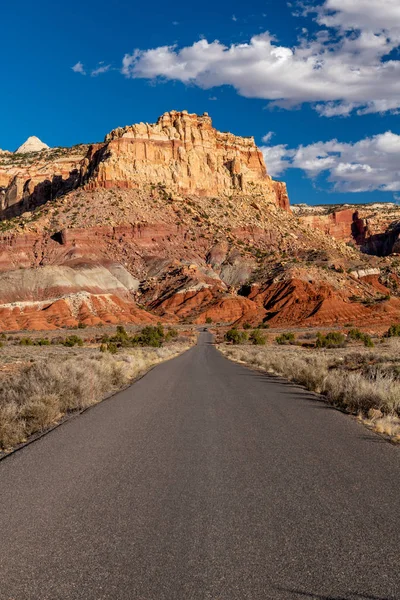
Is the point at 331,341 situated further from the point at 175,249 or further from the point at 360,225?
the point at 360,225

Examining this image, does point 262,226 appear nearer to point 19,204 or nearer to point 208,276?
point 208,276

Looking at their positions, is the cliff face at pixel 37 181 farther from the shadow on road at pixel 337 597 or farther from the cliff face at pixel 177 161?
the shadow on road at pixel 337 597

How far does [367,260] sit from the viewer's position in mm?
118562

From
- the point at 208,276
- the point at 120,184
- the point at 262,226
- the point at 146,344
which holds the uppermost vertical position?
the point at 120,184

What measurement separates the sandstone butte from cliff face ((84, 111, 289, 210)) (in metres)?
0.32

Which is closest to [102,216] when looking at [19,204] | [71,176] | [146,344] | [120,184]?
[120,184]

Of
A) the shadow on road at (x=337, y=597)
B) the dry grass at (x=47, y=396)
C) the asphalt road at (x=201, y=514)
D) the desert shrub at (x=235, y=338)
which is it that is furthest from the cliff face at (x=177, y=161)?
the shadow on road at (x=337, y=597)

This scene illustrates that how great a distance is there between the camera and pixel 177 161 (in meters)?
131

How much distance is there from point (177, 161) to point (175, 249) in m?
30.6

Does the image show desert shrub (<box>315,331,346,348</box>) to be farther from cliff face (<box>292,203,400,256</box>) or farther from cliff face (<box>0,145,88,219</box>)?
cliff face (<box>292,203,400,256</box>)

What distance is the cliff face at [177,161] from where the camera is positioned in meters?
123

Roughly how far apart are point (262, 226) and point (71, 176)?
194ft

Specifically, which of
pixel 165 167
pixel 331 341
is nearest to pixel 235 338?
pixel 331 341

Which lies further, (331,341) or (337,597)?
(331,341)
